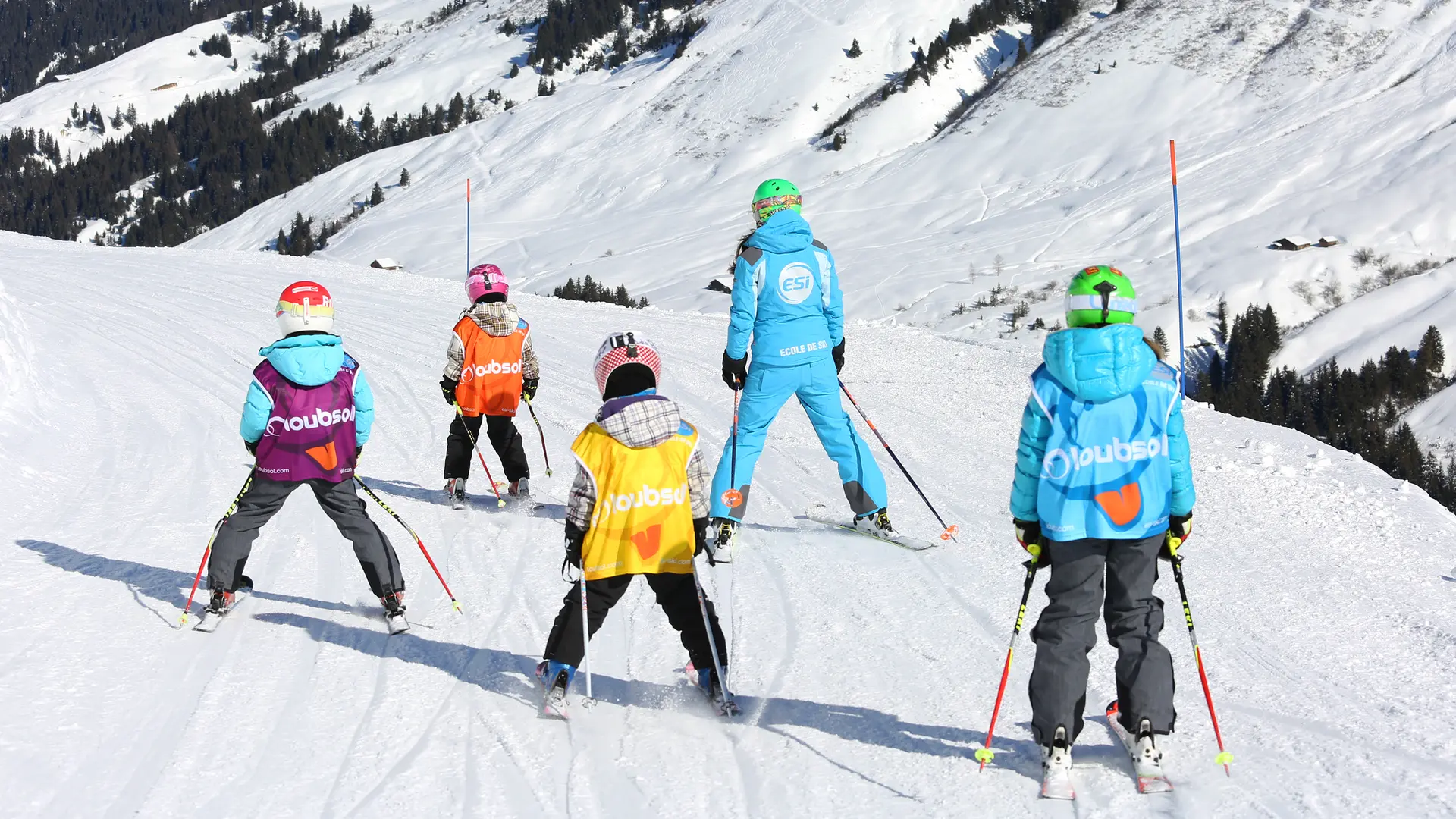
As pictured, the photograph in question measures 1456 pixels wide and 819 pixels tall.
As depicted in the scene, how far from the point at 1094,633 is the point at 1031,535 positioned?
0.38 meters

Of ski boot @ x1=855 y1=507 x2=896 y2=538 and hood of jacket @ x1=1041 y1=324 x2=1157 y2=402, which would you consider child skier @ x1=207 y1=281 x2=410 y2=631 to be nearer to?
ski boot @ x1=855 y1=507 x2=896 y2=538

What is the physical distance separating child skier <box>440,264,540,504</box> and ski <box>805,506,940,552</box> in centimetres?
200

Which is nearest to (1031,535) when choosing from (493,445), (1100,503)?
(1100,503)

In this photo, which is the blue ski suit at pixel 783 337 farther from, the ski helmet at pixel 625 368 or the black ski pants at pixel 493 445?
the black ski pants at pixel 493 445

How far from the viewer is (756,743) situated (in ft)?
13.5

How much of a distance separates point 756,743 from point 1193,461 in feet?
17.7

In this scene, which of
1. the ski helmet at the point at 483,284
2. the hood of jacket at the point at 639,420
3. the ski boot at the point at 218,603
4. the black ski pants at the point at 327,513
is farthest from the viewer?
the ski helmet at the point at 483,284

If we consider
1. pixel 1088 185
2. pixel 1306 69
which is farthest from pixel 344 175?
pixel 1306 69

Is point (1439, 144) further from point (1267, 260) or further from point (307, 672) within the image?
point (307, 672)

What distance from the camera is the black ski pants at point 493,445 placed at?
7578 mm

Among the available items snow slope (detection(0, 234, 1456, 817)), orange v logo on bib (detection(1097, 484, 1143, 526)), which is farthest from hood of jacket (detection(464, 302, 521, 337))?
orange v logo on bib (detection(1097, 484, 1143, 526))

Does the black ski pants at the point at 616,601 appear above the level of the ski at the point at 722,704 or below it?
above

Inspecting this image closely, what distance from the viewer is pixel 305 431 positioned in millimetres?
4965

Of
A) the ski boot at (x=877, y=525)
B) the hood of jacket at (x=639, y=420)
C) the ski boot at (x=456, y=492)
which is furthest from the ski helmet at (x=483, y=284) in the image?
the hood of jacket at (x=639, y=420)
